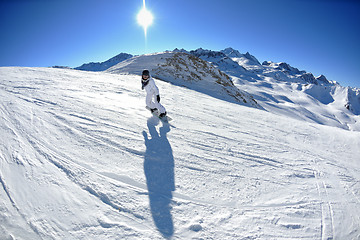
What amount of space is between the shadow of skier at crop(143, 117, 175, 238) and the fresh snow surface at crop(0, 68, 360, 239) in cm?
2

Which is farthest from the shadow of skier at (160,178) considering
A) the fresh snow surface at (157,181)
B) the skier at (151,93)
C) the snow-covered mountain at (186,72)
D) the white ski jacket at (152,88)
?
the snow-covered mountain at (186,72)

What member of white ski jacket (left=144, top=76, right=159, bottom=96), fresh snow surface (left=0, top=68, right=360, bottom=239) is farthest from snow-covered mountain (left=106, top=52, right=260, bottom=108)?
fresh snow surface (left=0, top=68, right=360, bottom=239)

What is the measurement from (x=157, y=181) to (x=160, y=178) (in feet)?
0.27

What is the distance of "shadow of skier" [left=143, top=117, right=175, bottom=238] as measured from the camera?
2076mm

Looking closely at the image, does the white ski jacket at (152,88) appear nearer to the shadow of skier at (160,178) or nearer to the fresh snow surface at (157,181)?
the fresh snow surface at (157,181)

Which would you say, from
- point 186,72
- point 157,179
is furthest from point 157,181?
point 186,72

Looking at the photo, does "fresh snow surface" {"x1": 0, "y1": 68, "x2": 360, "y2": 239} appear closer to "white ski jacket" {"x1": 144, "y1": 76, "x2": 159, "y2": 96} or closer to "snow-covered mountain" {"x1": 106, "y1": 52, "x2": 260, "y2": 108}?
"white ski jacket" {"x1": 144, "y1": 76, "x2": 159, "y2": 96}

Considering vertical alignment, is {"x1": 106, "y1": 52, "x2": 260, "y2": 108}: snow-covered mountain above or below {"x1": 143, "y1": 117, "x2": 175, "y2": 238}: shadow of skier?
above

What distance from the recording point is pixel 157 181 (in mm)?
2672

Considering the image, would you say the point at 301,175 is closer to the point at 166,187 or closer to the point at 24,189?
the point at 166,187

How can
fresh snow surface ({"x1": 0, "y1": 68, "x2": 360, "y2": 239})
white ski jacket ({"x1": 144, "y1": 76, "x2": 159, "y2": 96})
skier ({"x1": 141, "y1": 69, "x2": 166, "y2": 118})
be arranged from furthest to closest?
white ski jacket ({"x1": 144, "y1": 76, "x2": 159, "y2": 96}), skier ({"x1": 141, "y1": 69, "x2": 166, "y2": 118}), fresh snow surface ({"x1": 0, "y1": 68, "x2": 360, "y2": 239})

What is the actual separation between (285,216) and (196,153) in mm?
1877

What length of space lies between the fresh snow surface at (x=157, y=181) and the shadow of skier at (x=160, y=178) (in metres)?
0.02

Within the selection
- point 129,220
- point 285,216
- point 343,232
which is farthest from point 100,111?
point 343,232
